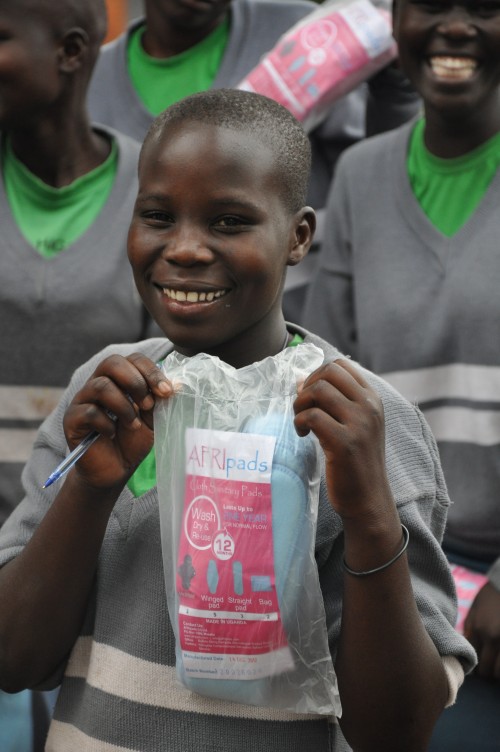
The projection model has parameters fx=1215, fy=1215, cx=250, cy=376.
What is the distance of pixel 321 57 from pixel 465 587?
54.6 inches

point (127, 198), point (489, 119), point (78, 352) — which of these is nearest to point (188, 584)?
point (78, 352)

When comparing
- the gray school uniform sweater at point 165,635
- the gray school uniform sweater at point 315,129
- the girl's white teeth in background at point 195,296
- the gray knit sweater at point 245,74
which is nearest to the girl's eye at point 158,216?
the girl's white teeth in background at point 195,296

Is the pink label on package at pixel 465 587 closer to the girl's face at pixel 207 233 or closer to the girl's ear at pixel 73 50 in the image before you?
the girl's face at pixel 207 233

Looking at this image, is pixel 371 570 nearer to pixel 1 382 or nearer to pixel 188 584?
pixel 188 584

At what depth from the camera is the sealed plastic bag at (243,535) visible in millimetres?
1645

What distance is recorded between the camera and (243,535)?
165 centimetres

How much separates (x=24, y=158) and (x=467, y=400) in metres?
1.19

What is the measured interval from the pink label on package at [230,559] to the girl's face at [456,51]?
4.90ft

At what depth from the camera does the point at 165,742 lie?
1791 millimetres

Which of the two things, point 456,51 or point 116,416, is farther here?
point 456,51

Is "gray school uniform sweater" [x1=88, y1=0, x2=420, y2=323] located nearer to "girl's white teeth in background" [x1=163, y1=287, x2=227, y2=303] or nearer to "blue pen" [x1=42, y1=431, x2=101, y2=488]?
"girl's white teeth in background" [x1=163, y1=287, x2=227, y2=303]

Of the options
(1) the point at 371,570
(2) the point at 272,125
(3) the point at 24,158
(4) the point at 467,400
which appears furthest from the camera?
(3) the point at 24,158

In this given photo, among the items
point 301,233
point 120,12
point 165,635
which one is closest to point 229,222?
point 301,233

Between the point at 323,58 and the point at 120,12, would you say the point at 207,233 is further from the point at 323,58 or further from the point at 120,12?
the point at 120,12
